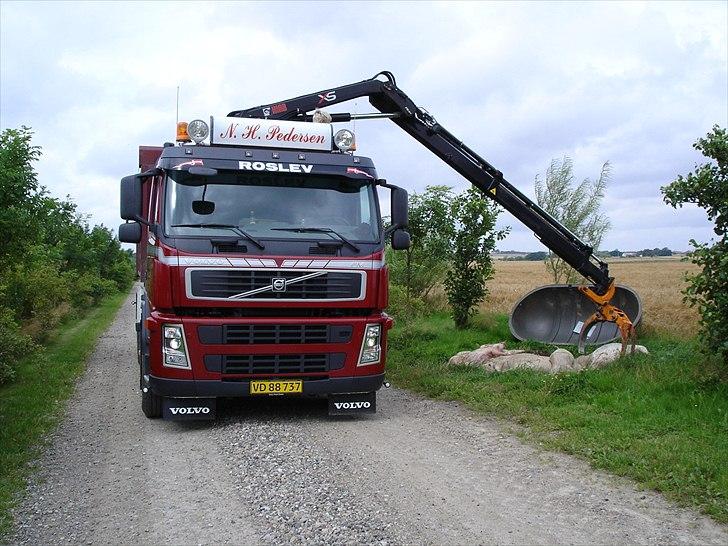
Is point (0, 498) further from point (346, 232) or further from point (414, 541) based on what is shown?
point (346, 232)

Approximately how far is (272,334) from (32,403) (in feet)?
14.2

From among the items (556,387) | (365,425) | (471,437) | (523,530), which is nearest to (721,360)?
(556,387)

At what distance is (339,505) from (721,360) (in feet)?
18.4

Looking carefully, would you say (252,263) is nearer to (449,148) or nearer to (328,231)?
(328,231)

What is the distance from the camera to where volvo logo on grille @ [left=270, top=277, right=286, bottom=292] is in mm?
7809

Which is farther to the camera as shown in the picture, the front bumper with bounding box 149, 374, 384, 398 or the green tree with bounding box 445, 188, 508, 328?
the green tree with bounding box 445, 188, 508, 328

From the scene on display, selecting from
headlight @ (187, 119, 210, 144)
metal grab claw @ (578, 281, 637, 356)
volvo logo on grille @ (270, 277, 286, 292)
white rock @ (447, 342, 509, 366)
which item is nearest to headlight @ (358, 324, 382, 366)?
volvo logo on grille @ (270, 277, 286, 292)

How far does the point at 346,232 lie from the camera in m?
8.26

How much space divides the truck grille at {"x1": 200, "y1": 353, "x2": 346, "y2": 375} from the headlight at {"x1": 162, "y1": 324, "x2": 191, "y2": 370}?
25 cm

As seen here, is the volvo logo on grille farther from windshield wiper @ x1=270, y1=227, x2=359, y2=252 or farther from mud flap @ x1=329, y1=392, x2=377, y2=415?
mud flap @ x1=329, y1=392, x2=377, y2=415

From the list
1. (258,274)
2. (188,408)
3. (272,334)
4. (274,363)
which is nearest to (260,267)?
(258,274)

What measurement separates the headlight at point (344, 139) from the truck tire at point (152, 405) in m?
3.66

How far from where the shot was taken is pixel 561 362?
11.4 metres

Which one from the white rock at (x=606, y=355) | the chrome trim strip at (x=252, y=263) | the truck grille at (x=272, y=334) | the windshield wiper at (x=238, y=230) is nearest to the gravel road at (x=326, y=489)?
the truck grille at (x=272, y=334)
